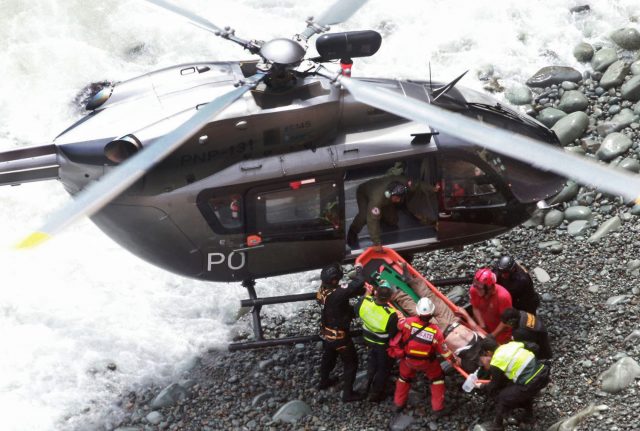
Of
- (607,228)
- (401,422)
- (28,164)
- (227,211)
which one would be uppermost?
(28,164)

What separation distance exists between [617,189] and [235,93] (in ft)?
11.9

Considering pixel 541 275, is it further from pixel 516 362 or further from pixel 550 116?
pixel 550 116

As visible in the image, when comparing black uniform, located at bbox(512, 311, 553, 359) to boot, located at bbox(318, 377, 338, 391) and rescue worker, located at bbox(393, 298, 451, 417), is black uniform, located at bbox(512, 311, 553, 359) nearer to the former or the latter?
rescue worker, located at bbox(393, 298, 451, 417)

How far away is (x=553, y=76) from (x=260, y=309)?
6.20 metres

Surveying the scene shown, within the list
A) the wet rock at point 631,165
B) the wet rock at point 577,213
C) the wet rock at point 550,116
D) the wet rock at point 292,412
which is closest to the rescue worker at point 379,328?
the wet rock at point 292,412

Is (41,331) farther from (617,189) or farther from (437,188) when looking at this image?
(617,189)

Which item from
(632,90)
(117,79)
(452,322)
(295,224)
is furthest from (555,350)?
(117,79)

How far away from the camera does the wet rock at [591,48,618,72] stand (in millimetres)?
13609

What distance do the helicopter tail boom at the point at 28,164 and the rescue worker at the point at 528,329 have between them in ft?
15.7

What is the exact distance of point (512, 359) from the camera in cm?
829

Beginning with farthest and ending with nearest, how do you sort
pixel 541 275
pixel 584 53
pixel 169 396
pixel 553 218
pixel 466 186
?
pixel 584 53 → pixel 553 218 → pixel 541 275 → pixel 169 396 → pixel 466 186

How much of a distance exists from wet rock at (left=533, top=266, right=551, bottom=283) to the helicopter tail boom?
219 inches

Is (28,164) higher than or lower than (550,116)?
higher

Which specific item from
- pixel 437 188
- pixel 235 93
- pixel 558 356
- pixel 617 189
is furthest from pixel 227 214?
pixel 617 189
